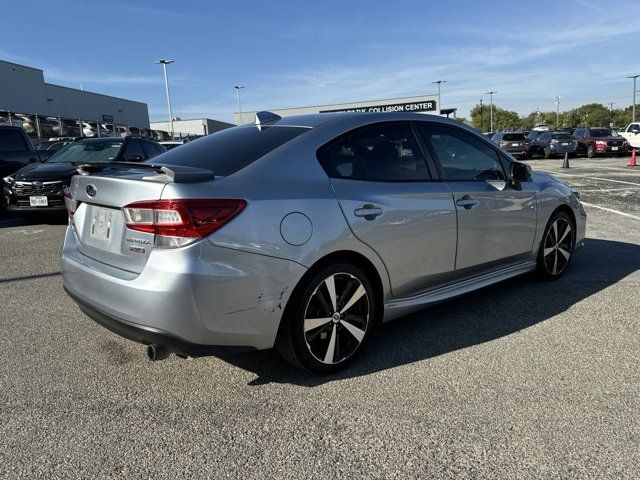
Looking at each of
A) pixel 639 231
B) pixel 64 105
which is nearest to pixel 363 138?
pixel 639 231

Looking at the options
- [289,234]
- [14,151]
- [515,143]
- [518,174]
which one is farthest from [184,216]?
[515,143]

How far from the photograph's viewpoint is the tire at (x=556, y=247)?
4906mm

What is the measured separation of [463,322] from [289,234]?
Answer: 190cm

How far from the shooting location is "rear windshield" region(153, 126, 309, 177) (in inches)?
120

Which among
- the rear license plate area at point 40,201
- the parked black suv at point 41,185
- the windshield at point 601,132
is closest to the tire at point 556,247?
the parked black suv at point 41,185

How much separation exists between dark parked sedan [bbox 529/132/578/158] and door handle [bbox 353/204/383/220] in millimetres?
26031

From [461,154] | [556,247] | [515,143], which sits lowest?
[556,247]

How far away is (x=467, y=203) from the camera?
3.89 m

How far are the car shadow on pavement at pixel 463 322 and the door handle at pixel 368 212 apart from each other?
95 cm

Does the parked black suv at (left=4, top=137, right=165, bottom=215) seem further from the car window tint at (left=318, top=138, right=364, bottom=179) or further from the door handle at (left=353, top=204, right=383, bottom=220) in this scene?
the door handle at (left=353, top=204, right=383, bottom=220)

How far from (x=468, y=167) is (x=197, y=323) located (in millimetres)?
2569

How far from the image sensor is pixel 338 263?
3096mm

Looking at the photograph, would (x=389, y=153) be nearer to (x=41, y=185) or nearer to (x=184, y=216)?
(x=184, y=216)

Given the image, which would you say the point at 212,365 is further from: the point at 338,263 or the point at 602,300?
the point at 602,300
